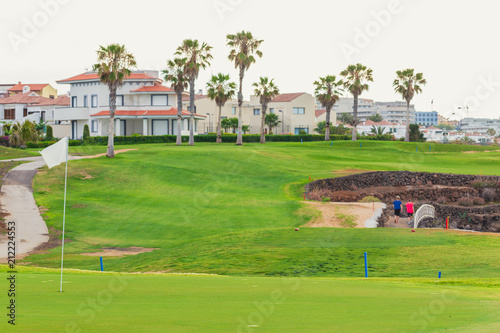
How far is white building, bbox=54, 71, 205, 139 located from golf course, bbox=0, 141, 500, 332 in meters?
23.1

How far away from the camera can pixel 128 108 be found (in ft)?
285

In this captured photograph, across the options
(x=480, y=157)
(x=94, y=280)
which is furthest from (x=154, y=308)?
(x=480, y=157)

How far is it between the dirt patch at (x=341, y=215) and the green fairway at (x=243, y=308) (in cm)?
1904

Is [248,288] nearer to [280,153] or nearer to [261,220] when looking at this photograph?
[261,220]

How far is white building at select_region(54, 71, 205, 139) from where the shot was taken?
3376 inches

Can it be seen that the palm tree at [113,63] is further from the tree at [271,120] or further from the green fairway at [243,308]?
the tree at [271,120]

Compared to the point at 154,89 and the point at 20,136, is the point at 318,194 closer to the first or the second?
the point at 20,136

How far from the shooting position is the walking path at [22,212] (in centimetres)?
2828

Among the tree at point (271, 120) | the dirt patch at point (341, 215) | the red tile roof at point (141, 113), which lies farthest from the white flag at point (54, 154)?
the tree at point (271, 120)

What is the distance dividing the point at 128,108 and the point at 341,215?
5864 centimetres

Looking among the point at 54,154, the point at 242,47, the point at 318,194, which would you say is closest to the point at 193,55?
the point at 242,47

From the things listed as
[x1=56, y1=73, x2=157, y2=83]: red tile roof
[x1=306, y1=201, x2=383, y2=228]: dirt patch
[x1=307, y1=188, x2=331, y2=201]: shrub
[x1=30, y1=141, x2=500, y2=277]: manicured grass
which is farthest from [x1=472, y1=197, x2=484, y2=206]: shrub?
[x1=56, y1=73, x2=157, y2=83]: red tile roof

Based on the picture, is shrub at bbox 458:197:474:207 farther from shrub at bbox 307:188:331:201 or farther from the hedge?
the hedge

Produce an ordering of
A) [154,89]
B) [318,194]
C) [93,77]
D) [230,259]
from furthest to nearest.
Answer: [93,77] → [154,89] → [318,194] → [230,259]
